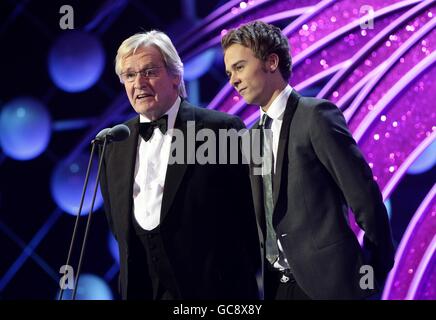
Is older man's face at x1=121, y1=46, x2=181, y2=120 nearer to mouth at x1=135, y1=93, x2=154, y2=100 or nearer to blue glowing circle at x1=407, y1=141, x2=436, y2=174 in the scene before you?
mouth at x1=135, y1=93, x2=154, y2=100

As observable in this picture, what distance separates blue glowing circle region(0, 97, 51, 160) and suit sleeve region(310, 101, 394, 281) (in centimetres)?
206

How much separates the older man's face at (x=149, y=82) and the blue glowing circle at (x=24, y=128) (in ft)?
4.13

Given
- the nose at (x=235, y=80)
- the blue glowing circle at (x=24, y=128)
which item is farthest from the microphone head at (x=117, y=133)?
the blue glowing circle at (x=24, y=128)

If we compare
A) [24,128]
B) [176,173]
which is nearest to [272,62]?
[176,173]

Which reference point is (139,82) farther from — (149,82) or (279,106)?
(279,106)

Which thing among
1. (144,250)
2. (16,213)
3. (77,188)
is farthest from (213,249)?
(16,213)

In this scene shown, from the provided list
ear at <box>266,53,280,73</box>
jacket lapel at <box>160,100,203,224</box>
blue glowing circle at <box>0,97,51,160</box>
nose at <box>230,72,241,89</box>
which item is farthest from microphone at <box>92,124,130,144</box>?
blue glowing circle at <box>0,97,51,160</box>

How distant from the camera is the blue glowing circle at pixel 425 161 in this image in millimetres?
3828

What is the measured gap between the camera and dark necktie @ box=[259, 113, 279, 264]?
299cm

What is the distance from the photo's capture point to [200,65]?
161 inches

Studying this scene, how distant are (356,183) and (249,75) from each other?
692mm

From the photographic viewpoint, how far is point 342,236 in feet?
9.32

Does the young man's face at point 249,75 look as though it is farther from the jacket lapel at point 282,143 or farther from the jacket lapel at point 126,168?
the jacket lapel at point 126,168
